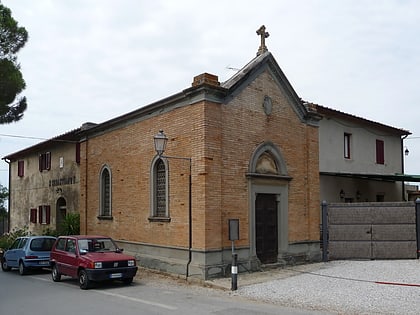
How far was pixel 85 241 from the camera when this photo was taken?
1431cm

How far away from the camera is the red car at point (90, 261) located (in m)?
13.0

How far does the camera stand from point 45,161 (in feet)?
92.2

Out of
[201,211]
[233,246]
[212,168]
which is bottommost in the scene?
[233,246]

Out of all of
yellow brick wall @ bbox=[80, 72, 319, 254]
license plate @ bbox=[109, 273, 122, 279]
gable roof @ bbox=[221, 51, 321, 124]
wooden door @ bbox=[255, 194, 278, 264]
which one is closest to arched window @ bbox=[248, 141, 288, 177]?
yellow brick wall @ bbox=[80, 72, 319, 254]

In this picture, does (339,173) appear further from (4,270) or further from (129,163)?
(4,270)

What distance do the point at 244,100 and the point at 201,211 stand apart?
4.07 metres

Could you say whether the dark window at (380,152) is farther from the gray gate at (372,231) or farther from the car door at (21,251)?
the car door at (21,251)

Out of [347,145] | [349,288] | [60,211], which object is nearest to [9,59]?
[60,211]

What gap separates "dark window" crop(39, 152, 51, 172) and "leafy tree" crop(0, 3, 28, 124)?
9.79m

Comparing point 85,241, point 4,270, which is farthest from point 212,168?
point 4,270

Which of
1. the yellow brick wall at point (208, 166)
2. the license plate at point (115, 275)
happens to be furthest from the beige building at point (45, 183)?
the license plate at point (115, 275)

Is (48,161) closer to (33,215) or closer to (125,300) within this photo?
(33,215)

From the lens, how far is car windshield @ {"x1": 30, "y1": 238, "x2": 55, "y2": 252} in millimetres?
17203

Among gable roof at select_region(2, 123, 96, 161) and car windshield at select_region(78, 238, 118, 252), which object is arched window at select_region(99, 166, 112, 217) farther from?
car windshield at select_region(78, 238, 118, 252)
